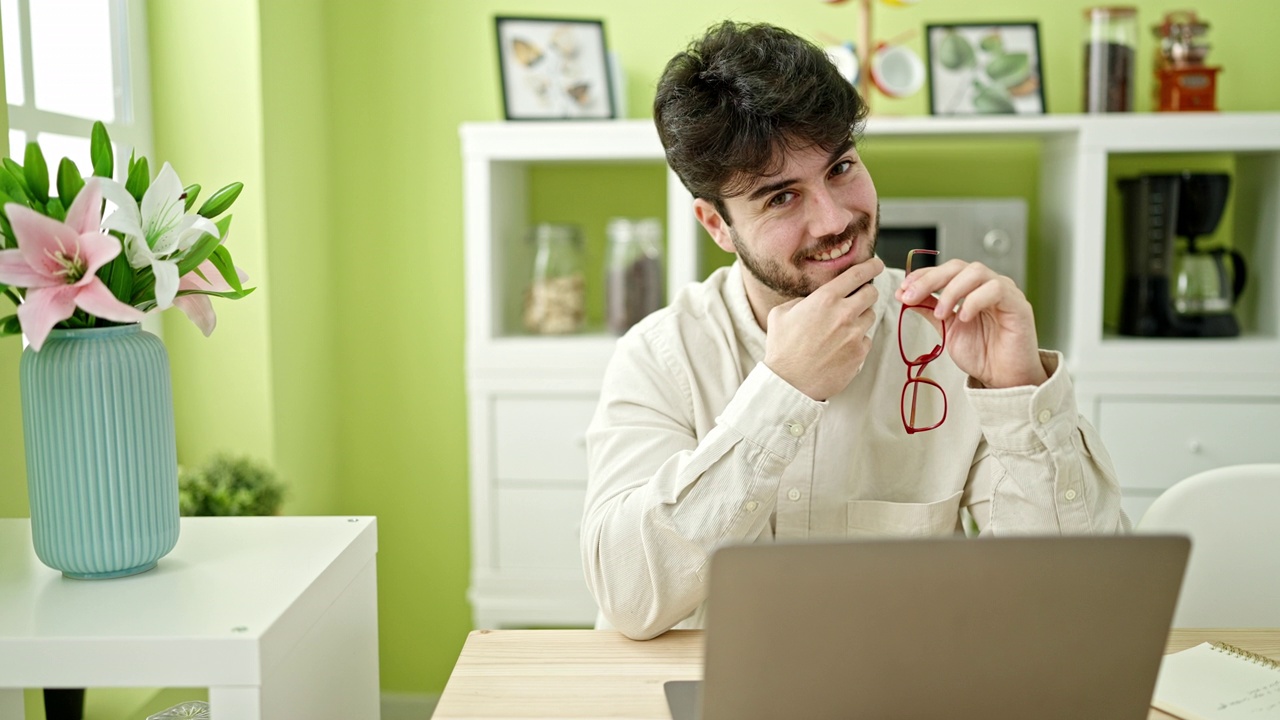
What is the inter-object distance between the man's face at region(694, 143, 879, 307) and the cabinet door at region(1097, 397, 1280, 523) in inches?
48.3

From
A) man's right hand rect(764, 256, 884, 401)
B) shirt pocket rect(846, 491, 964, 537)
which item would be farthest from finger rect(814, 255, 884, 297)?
shirt pocket rect(846, 491, 964, 537)

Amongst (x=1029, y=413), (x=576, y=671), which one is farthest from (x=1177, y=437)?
(x=576, y=671)

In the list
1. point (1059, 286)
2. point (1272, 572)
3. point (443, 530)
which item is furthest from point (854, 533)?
point (443, 530)

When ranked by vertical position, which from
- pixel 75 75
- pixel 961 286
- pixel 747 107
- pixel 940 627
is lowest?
pixel 940 627

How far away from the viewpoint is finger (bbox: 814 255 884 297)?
1266 mm

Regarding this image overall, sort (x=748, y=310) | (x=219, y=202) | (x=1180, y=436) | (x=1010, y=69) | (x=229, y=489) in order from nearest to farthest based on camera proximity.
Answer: (x=219, y=202) → (x=748, y=310) → (x=229, y=489) → (x=1180, y=436) → (x=1010, y=69)

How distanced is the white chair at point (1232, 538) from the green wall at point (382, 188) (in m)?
1.34

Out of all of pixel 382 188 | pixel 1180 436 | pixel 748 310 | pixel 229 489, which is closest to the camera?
pixel 748 310

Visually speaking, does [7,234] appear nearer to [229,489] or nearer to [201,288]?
[201,288]

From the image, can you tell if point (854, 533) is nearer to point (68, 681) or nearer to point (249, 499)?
point (68, 681)

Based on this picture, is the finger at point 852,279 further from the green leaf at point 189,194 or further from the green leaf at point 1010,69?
the green leaf at point 1010,69

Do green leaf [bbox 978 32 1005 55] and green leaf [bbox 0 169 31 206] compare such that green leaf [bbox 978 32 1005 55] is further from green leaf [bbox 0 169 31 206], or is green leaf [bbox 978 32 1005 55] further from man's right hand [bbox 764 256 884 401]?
green leaf [bbox 0 169 31 206]

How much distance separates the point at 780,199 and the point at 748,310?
0.20 meters

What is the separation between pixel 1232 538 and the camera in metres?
1.41
